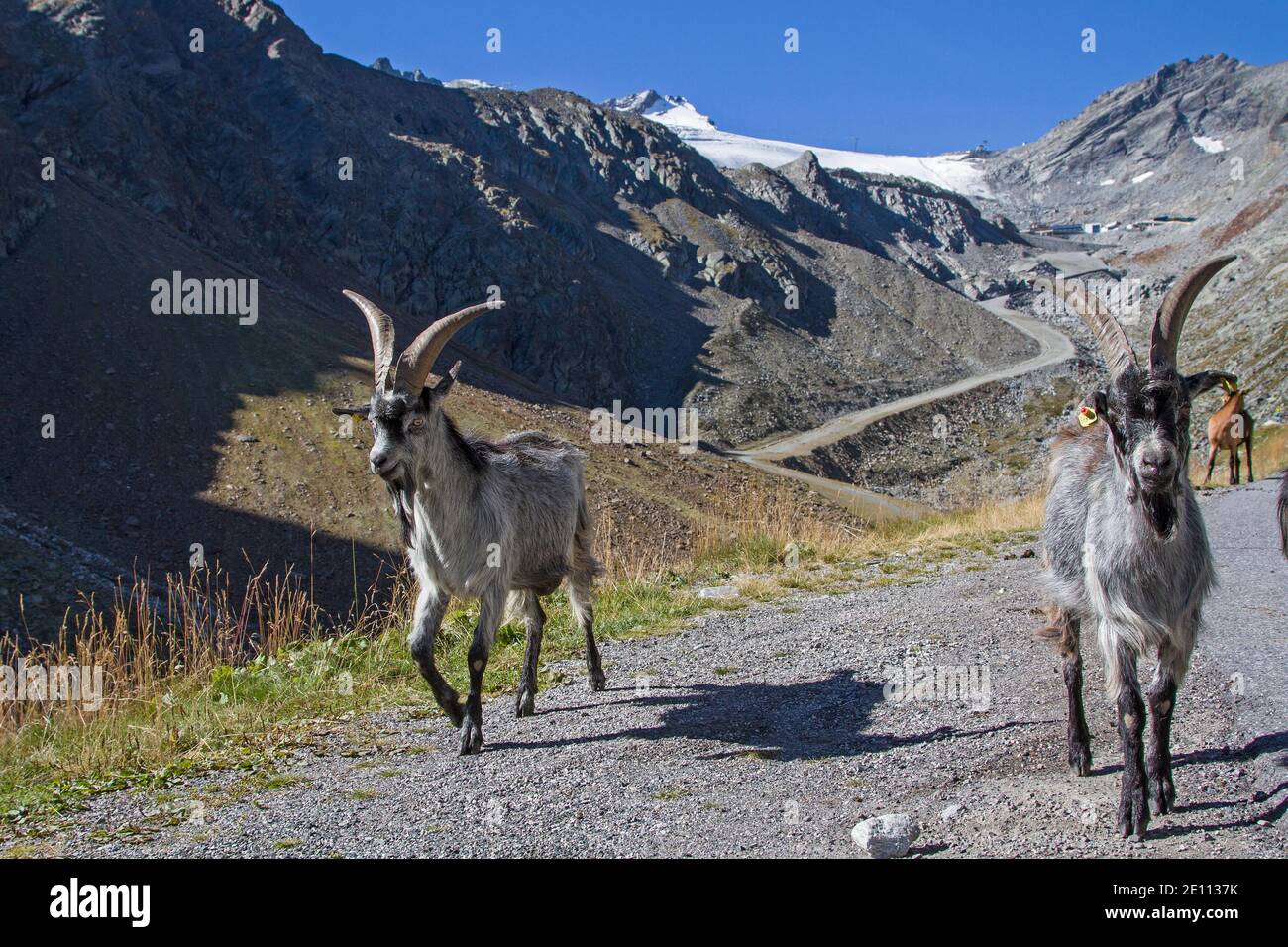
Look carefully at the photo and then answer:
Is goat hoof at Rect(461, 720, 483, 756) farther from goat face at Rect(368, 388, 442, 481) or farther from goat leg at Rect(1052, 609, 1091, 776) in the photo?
goat leg at Rect(1052, 609, 1091, 776)

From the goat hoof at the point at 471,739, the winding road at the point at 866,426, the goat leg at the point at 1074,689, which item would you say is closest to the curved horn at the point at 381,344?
the goat hoof at the point at 471,739

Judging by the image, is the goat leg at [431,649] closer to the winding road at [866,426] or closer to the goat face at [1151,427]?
the goat face at [1151,427]

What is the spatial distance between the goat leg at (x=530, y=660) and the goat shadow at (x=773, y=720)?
15 cm

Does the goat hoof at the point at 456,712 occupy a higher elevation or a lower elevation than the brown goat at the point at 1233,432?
lower

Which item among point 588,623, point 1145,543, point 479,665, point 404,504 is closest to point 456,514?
point 404,504

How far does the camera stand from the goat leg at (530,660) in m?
8.16

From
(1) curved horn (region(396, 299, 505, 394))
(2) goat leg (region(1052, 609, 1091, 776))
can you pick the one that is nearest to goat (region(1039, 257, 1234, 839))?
(2) goat leg (region(1052, 609, 1091, 776))

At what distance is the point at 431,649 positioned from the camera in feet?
24.3

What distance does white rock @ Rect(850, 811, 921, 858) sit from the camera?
493cm

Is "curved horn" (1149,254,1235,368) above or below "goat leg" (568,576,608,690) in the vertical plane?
above

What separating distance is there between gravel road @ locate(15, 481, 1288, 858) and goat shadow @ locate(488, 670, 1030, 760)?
0.03m

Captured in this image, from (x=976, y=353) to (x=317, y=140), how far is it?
213ft

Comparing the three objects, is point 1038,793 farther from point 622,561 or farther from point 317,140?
point 317,140

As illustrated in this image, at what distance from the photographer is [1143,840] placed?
4949 mm
